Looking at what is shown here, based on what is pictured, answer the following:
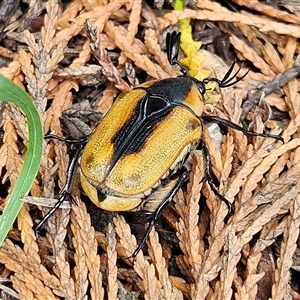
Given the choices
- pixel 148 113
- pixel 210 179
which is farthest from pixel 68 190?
pixel 210 179

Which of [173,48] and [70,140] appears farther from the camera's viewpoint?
[173,48]

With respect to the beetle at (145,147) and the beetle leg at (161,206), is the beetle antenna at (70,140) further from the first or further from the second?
the beetle leg at (161,206)

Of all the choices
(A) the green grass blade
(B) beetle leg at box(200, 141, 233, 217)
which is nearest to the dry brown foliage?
(B) beetle leg at box(200, 141, 233, 217)

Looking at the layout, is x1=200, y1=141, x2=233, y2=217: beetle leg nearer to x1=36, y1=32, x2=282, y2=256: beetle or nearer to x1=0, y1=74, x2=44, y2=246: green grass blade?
x1=36, y1=32, x2=282, y2=256: beetle

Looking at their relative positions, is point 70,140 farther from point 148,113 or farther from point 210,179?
point 210,179

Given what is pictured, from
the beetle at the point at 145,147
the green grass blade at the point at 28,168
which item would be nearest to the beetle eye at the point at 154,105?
the beetle at the point at 145,147

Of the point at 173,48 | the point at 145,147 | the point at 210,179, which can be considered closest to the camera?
the point at 145,147

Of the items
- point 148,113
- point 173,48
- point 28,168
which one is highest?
point 173,48
